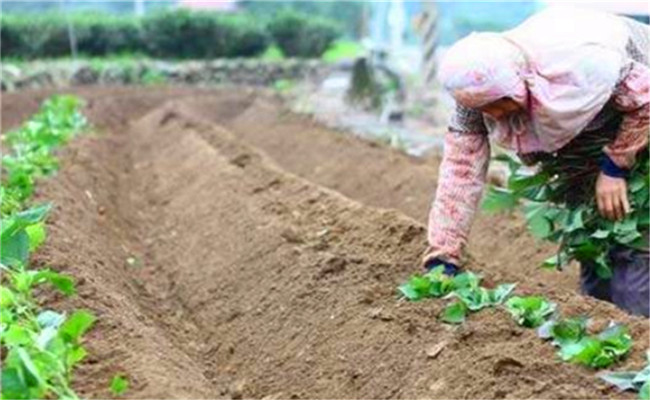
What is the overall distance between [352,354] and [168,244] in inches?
157

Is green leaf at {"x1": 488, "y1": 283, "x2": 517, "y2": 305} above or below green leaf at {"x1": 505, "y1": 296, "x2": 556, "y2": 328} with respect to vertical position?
below

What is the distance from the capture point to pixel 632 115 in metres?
5.53

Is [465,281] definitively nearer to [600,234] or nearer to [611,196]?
[611,196]

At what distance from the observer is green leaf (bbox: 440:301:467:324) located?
5.07 m

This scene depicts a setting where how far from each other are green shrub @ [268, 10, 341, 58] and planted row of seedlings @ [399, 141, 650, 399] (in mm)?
22010

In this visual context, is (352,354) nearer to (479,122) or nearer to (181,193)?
(479,122)

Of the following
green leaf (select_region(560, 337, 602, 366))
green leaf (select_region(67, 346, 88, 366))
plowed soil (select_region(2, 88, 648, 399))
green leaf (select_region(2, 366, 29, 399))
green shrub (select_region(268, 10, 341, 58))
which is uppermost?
green leaf (select_region(2, 366, 29, 399))

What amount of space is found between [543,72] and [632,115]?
0.53 metres

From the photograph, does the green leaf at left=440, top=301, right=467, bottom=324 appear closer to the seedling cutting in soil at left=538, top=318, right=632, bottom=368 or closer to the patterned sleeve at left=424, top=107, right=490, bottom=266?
the seedling cutting in soil at left=538, top=318, right=632, bottom=368

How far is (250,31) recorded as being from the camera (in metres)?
28.1

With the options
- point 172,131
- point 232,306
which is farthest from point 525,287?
point 172,131

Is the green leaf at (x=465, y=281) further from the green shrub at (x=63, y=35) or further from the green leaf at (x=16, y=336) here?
the green shrub at (x=63, y=35)

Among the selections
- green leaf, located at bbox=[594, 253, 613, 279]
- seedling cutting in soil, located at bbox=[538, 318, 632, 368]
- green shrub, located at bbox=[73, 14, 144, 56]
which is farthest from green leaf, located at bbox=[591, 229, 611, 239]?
green shrub, located at bbox=[73, 14, 144, 56]

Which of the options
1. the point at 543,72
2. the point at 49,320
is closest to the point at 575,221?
the point at 543,72
